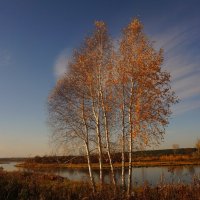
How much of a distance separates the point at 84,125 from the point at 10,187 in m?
12.3

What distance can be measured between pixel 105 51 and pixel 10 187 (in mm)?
13131

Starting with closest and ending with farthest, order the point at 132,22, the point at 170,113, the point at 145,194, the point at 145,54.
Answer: the point at 145,194, the point at 170,113, the point at 145,54, the point at 132,22

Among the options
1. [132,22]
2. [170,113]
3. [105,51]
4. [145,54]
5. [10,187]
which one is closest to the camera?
[10,187]

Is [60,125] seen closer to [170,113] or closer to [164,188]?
[170,113]

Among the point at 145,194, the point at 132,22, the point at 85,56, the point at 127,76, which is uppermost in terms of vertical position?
the point at 132,22

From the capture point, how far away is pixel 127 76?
19000 millimetres

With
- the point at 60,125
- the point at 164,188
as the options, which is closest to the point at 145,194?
the point at 164,188

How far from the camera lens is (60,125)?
22188 mm

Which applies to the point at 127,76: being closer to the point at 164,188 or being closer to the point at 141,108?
the point at 141,108

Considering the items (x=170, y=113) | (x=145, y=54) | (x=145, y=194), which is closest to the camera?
(x=145, y=194)

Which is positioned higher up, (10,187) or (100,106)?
(100,106)

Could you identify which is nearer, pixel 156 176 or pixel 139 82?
pixel 139 82

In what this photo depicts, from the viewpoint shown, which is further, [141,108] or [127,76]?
[127,76]

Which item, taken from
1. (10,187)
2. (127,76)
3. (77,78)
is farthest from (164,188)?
(77,78)
